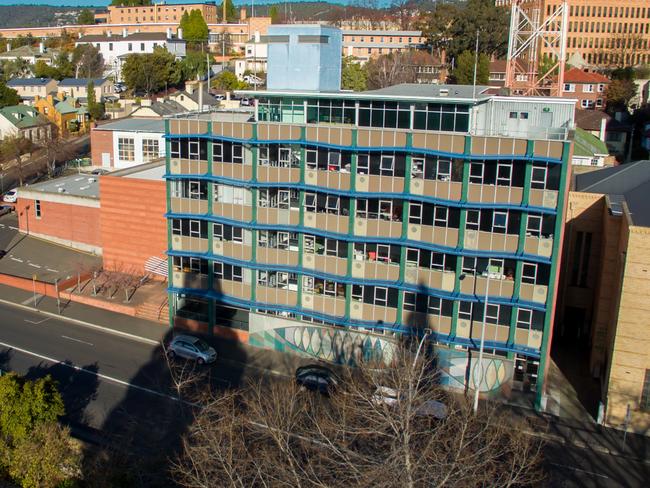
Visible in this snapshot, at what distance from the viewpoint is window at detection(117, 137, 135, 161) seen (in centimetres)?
5419

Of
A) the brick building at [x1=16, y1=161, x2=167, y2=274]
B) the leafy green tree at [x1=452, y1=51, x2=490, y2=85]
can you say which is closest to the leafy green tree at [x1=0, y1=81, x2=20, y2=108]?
the brick building at [x1=16, y1=161, x2=167, y2=274]

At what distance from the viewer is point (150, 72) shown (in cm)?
9862

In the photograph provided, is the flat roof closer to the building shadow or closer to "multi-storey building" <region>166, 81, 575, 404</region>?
"multi-storey building" <region>166, 81, 575, 404</region>

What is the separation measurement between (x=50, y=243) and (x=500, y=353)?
32.2 meters

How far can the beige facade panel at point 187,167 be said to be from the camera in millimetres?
33656

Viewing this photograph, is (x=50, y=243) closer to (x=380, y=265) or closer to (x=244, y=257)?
(x=244, y=257)

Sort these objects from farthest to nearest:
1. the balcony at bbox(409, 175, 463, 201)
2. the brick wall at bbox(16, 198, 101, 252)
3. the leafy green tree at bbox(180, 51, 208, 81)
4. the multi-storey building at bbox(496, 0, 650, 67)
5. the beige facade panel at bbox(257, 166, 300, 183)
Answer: the leafy green tree at bbox(180, 51, 208, 81), the multi-storey building at bbox(496, 0, 650, 67), the brick wall at bbox(16, 198, 101, 252), the beige facade panel at bbox(257, 166, 300, 183), the balcony at bbox(409, 175, 463, 201)

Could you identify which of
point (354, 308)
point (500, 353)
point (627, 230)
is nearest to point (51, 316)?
point (354, 308)

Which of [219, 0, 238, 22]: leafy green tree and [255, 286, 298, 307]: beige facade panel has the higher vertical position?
[219, 0, 238, 22]: leafy green tree

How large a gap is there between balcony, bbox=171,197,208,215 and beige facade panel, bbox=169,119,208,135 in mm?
3193

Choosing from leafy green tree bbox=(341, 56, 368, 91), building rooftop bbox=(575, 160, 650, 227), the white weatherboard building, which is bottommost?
building rooftop bbox=(575, 160, 650, 227)

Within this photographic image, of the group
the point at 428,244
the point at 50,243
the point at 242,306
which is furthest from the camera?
the point at 50,243

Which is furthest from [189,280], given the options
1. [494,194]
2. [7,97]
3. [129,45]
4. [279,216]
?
[129,45]

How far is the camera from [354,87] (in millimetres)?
83750
